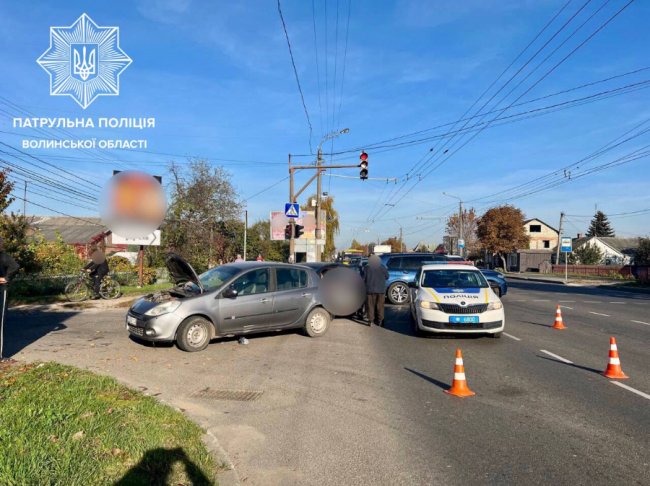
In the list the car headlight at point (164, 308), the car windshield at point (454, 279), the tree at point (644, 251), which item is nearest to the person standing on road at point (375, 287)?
the car windshield at point (454, 279)

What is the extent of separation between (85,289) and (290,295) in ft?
35.2

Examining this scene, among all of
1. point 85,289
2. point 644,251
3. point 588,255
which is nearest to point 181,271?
point 85,289

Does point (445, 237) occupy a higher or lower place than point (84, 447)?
higher

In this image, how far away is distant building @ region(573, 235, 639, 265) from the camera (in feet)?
258

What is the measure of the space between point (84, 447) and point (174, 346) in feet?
18.7

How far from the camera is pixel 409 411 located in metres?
5.89

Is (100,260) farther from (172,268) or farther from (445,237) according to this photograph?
(445,237)

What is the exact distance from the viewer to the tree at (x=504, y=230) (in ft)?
234

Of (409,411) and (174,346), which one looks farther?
Result: (174,346)

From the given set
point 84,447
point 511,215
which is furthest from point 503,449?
point 511,215

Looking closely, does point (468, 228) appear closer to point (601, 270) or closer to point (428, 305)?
point (601, 270)

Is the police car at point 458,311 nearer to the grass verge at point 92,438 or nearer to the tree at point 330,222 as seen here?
the grass verge at point 92,438

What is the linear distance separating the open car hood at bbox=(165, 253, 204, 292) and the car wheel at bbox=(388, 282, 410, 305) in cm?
969

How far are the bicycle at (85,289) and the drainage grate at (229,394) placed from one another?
42.4 feet
